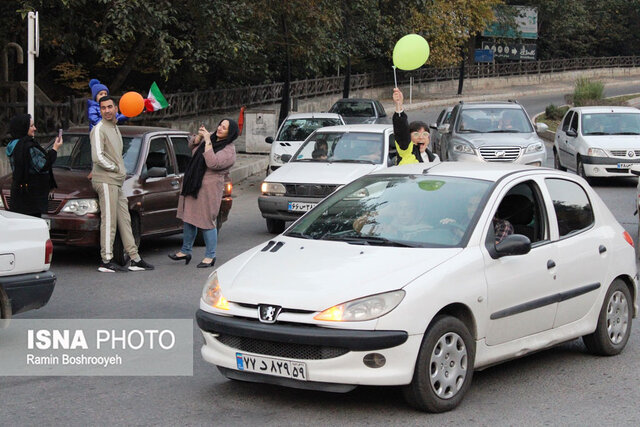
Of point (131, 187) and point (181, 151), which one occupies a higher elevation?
point (181, 151)

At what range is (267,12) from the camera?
2731 centimetres

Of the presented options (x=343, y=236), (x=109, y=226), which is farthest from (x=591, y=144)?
(x=343, y=236)

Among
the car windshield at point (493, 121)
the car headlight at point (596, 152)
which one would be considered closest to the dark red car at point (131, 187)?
the car windshield at point (493, 121)

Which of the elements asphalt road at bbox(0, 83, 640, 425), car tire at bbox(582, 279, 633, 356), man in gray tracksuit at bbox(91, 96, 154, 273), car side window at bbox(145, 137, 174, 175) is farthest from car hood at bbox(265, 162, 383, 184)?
car tire at bbox(582, 279, 633, 356)

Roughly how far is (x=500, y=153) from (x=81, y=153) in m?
9.79

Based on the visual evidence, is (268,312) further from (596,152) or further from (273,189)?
(596,152)

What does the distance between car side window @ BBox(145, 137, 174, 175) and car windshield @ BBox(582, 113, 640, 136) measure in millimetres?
11560

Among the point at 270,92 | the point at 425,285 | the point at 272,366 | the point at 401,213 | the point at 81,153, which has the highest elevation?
the point at 401,213

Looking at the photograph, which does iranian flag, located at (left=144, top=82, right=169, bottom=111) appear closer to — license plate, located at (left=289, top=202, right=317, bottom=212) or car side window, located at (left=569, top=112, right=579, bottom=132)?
license plate, located at (left=289, top=202, right=317, bottom=212)

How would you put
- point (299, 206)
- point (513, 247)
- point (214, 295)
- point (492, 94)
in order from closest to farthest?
point (214, 295)
point (513, 247)
point (299, 206)
point (492, 94)

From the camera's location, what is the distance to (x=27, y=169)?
10.8 m

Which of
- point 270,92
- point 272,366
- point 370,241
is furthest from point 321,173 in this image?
point 270,92

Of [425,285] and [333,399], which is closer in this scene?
[425,285]

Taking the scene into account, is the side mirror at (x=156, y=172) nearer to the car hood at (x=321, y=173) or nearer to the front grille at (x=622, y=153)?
the car hood at (x=321, y=173)
